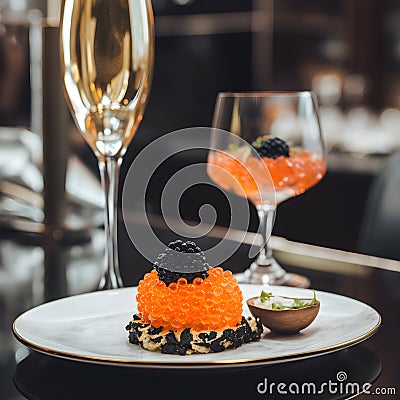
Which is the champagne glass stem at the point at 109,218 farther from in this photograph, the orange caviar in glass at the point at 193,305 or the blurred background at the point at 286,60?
the blurred background at the point at 286,60

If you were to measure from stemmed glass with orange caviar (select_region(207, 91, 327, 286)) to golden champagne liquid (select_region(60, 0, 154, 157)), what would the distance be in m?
0.14

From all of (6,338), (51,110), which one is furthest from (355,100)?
(6,338)

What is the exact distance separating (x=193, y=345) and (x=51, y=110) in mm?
769

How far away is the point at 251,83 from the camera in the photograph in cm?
436

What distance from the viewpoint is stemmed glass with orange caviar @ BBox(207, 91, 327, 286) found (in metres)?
0.94

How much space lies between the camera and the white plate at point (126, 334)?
22.2 inches

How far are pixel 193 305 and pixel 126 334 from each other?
8 centimetres

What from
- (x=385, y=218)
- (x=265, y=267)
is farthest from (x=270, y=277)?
(x=385, y=218)

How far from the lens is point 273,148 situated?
37.0 inches

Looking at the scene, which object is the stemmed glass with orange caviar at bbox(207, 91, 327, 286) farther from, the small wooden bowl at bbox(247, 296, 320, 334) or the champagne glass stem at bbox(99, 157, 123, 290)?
the small wooden bowl at bbox(247, 296, 320, 334)

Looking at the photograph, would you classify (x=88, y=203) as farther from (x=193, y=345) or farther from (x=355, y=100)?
(x=355, y=100)

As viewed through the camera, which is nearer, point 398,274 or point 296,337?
point 296,337

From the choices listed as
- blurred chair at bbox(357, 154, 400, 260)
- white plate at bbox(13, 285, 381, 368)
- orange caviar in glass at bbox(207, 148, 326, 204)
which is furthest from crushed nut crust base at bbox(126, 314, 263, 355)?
blurred chair at bbox(357, 154, 400, 260)

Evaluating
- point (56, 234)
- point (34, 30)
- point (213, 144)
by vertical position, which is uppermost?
point (34, 30)
